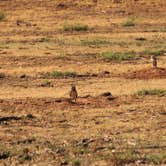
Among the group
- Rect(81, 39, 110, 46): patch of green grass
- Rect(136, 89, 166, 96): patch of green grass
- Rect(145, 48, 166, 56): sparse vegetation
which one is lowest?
Rect(81, 39, 110, 46): patch of green grass

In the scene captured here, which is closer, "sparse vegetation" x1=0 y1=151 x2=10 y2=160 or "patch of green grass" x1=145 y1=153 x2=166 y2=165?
"patch of green grass" x1=145 y1=153 x2=166 y2=165

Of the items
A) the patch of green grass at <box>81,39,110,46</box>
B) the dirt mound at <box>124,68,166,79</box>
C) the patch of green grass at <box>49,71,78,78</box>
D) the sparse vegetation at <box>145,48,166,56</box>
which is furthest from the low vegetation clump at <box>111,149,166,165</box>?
the patch of green grass at <box>81,39,110,46</box>

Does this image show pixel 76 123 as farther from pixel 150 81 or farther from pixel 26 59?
pixel 26 59

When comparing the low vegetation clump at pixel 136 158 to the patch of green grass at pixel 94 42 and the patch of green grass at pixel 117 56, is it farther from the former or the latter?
the patch of green grass at pixel 94 42

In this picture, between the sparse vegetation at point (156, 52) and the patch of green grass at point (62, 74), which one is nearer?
the patch of green grass at point (62, 74)

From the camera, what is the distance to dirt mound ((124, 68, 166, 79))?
18.0 m

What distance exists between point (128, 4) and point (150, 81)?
24.5m

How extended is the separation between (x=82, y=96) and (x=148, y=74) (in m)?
3.44

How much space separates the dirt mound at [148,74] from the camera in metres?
18.0

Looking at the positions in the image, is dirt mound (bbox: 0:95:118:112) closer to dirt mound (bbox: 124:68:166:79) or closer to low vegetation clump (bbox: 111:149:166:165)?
dirt mound (bbox: 124:68:166:79)

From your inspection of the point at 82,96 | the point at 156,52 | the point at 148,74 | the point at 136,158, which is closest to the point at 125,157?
the point at 136,158

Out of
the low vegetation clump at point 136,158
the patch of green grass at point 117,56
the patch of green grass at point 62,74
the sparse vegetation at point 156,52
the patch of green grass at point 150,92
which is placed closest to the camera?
the low vegetation clump at point 136,158

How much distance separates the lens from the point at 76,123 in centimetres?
1223

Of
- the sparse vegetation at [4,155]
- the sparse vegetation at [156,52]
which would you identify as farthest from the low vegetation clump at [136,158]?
the sparse vegetation at [156,52]
